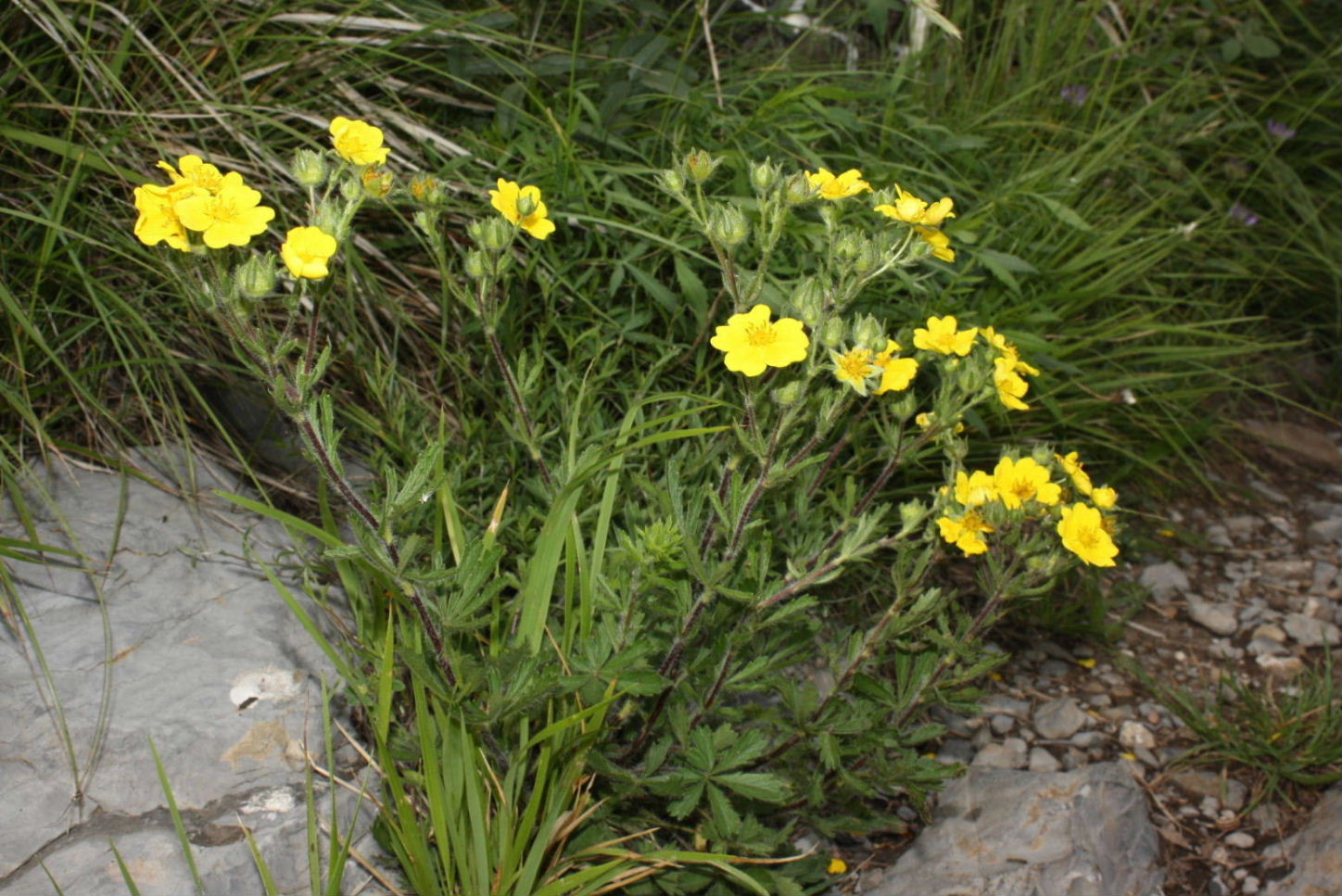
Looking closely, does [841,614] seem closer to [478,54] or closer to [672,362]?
[672,362]

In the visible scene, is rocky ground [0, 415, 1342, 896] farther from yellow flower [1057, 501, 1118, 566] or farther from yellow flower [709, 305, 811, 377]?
yellow flower [709, 305, 811, 377]

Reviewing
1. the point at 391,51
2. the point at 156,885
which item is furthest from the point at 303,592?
the point at 391,51

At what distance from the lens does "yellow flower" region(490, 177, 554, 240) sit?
183 cm

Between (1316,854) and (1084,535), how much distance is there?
99 centimetres

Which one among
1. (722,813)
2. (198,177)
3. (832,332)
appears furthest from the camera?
(722,813)

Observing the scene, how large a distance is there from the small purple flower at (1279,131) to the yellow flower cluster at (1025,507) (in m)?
2.32

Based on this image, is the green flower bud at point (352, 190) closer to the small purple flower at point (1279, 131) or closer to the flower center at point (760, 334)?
the flower center at point (760, 334)

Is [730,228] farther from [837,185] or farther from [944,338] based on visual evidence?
[944,338]

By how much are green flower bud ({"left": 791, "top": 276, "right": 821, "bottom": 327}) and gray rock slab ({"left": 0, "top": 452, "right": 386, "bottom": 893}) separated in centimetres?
108

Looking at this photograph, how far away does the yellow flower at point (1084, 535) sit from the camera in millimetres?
1712

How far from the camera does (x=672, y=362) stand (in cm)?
243

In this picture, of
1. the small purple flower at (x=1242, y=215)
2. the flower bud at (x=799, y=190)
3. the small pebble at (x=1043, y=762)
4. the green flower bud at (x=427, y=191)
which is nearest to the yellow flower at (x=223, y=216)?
the green flower bud at (x=427, y=191)

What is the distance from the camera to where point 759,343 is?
1.56 m

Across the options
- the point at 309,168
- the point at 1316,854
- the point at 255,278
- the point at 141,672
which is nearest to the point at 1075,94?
the point at 1316,854
